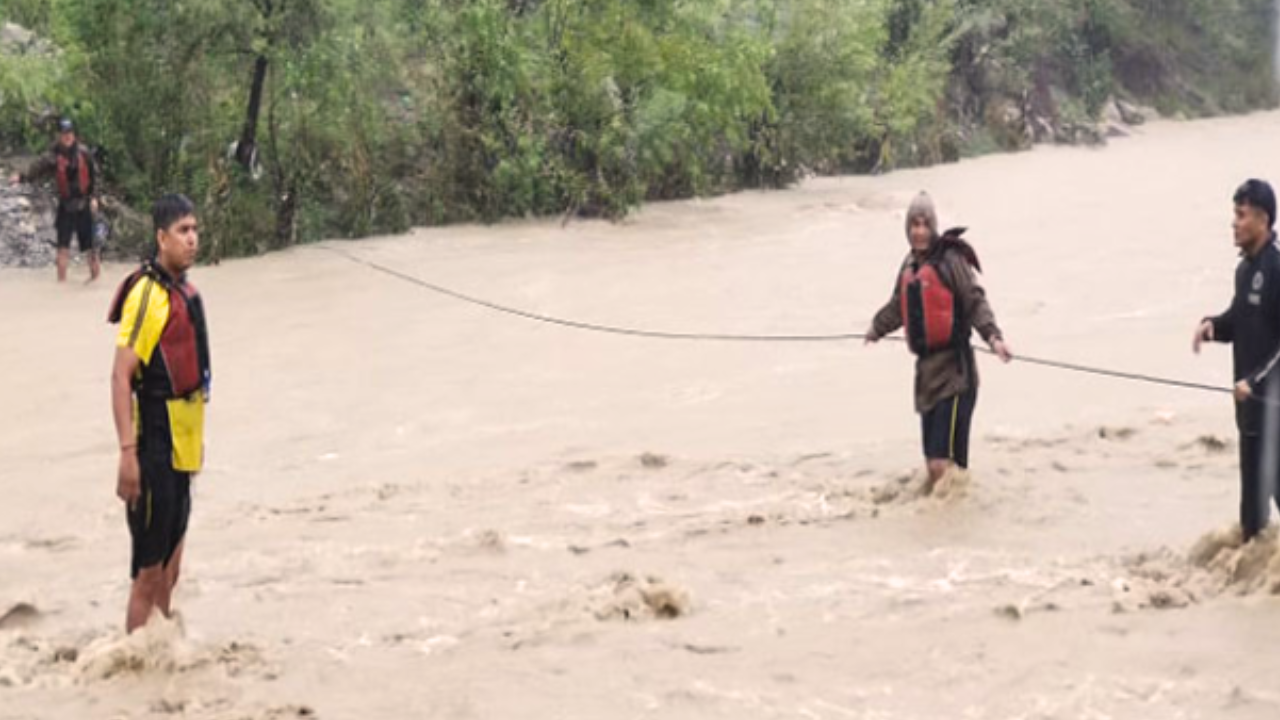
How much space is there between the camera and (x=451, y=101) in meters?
17.9

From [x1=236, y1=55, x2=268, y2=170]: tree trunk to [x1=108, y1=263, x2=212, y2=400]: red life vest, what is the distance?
11.2 meters

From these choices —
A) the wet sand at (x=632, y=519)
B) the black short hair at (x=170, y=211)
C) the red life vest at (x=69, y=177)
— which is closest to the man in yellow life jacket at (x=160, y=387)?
the black short hair at (x=170, y=211)

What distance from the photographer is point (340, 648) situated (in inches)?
219

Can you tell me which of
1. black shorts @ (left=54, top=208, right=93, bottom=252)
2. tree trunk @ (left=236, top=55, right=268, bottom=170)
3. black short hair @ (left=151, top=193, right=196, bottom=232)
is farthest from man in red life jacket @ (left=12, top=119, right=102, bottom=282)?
black short hair @ (left=151, top=193, right=196, bottom=232)

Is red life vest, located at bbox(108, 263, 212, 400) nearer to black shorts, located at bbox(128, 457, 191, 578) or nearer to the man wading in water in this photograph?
black shorts, located at bbox(128, 457, 191, 578)

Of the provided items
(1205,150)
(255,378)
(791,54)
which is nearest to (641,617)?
(255,378)

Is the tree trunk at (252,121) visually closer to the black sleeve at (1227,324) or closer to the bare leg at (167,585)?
the bare leg at (167,585)

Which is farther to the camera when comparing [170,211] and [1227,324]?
[1227,324]

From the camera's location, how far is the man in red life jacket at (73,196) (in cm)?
1412

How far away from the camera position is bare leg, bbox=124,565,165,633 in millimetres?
5375

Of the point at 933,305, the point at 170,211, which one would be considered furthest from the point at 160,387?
the point at 933,305

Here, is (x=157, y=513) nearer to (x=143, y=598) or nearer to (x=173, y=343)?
(x=143, y=598)

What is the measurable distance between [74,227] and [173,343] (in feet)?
32.4

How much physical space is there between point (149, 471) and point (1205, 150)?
27372mm
